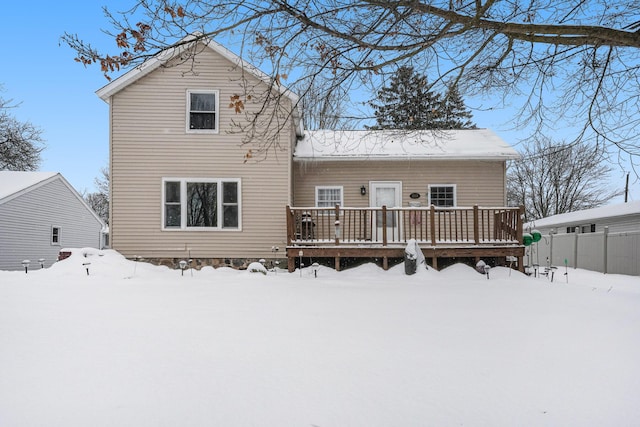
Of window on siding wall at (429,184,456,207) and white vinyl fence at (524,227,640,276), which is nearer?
window on siding wall at (429,184,456,207)

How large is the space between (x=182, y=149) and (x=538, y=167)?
84.5 ft

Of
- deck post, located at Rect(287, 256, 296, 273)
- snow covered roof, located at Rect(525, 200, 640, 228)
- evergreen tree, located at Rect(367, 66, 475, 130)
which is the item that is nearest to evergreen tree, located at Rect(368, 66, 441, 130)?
evergreen tree, located at Rect(367, 66, 475, 130)

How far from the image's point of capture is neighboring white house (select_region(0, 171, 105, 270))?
1605 cm

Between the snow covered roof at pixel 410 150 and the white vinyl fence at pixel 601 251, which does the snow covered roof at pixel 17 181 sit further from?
the white vinyl fence at pixel 601 251

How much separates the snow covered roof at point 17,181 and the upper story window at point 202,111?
9.78m

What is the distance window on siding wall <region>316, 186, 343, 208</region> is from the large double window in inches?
96.9

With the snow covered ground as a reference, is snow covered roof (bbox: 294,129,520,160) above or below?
above

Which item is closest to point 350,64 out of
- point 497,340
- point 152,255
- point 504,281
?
point 497,340

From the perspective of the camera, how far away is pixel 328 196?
12078mm

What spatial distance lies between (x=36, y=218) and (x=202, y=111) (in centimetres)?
1154

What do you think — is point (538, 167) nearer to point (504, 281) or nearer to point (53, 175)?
point (504, 281)

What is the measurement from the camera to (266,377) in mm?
2951

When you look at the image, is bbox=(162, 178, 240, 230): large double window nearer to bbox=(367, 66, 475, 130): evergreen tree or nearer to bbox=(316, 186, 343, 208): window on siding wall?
bbox=(316, 186, 343, 208): window on siding wall

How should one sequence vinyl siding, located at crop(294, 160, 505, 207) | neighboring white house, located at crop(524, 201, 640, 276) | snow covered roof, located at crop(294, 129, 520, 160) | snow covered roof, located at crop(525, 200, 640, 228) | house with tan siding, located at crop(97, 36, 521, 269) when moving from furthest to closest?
snow covered roof, located at crop(525, 200, 640, 228) → neighboring white house, located at crop(524, 201, 640, 276) → vinyl siding, located at crop(294, 160, 505, 207) → snow covered roof, located at crop(294, 129, 520, 160) → house with tan siding, located at crop(97, 36, 521, 269)
